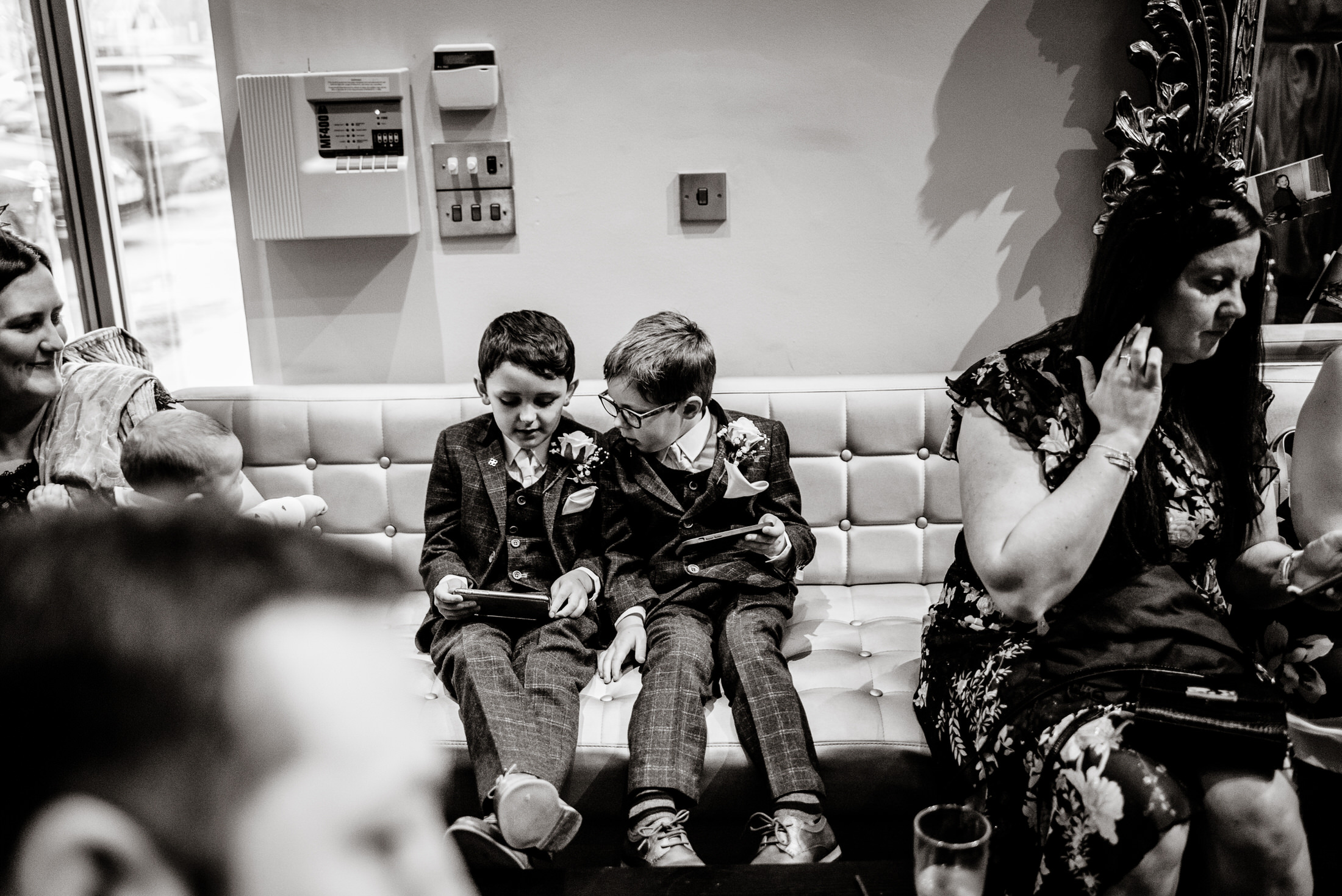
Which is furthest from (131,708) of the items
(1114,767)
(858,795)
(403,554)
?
(403,554)

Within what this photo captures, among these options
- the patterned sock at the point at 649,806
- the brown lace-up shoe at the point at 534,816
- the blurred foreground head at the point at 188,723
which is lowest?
the patterned sock at the point at 649,806

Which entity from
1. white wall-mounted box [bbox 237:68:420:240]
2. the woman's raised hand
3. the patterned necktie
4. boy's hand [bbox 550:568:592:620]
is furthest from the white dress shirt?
the woman's raised hand

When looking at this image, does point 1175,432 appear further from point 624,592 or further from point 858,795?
point 624,592

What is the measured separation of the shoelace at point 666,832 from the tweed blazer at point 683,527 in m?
0.52

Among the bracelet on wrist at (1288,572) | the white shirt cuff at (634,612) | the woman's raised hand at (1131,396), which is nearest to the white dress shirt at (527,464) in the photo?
the white shirt cuff at (634,612)

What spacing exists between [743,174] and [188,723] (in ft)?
7.67

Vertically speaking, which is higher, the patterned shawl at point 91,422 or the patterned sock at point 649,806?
the patterned shawl at point 91,422

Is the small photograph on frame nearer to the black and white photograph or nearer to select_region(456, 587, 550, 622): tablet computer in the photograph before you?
the black and white photograph

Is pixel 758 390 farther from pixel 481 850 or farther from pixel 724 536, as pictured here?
pixel 481 850

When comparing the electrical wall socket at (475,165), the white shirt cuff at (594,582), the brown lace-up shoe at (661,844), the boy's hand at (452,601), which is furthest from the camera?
the electrical wall socket at (475,165)

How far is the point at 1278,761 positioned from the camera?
1.31m

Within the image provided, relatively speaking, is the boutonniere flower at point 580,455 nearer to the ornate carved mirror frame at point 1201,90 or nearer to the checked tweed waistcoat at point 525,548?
the checked tweed waistcoat at point 525,548

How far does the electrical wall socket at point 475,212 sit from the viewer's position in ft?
8.29

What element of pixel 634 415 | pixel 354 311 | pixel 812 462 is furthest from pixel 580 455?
pixel 354 311
